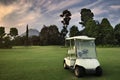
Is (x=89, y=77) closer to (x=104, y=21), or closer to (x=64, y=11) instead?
(x=104, y=21)

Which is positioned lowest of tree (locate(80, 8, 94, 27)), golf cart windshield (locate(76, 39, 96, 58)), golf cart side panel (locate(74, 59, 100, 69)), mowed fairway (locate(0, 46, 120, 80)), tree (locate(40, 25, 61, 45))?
mowed fairway (locate(0, 46, 120, 80))

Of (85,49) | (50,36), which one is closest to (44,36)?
(50,36)

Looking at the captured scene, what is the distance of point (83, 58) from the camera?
14.0 metres

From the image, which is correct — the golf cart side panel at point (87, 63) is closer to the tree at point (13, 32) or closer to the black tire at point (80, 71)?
the black tire at point (80, 71)

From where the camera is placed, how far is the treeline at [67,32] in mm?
75500

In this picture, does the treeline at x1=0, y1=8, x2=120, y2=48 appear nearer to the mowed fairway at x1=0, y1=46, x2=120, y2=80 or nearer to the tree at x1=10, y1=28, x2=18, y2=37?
the tree at x1=10, y1=28, x2=18, y2=37

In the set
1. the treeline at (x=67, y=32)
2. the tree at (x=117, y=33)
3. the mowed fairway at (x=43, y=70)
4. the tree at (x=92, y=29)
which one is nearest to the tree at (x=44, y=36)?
the treeline at (x=67, y=32)

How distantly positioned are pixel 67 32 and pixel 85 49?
81.7 metres

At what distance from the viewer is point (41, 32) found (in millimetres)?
96500

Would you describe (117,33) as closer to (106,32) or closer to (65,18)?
(106,32)

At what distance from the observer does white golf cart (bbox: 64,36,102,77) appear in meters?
13.5

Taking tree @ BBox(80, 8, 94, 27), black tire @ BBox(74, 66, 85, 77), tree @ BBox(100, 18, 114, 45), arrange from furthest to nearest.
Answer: tree @ BBox(80, 8, 94, 27), tree @ BBox(100, 18, 114, 45), black tire @ BBox(74, 66, 85, 77)

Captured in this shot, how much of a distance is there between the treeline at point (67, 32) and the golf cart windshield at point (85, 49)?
5408 centimetres

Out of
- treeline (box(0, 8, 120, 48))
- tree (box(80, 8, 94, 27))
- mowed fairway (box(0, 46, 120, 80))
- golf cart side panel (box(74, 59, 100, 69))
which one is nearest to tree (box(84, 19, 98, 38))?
treeline (box(0, 8, 120, 48))
